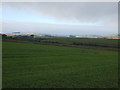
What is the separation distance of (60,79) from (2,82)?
3.06 meters

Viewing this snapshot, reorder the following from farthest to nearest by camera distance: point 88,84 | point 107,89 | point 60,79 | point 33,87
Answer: point 60,79 < point 88,84 < point 107,89 < point 33,87

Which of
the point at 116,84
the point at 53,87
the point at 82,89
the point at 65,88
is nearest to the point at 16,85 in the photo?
the point at 53,87

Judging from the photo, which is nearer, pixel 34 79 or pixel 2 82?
pixel 2 82

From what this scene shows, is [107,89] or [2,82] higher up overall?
[2,82]

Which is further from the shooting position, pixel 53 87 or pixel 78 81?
pixel 78 81

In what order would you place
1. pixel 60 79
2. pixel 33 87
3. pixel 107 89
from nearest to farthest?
pixel 33 87
pixel 107 89
pixel 60 79

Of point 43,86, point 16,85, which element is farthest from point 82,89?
point 16,85

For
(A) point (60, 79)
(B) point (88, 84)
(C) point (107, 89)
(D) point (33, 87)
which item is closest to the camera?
(D) point (33, 87)

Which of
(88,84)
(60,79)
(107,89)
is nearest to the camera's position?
(107,89)

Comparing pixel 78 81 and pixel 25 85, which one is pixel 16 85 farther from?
pixel 78 81

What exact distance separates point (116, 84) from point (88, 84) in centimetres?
162

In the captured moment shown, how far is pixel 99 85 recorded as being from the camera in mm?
6129

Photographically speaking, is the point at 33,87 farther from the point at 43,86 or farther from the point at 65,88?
the point at 65,88

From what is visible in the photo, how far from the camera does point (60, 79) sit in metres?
6.65
